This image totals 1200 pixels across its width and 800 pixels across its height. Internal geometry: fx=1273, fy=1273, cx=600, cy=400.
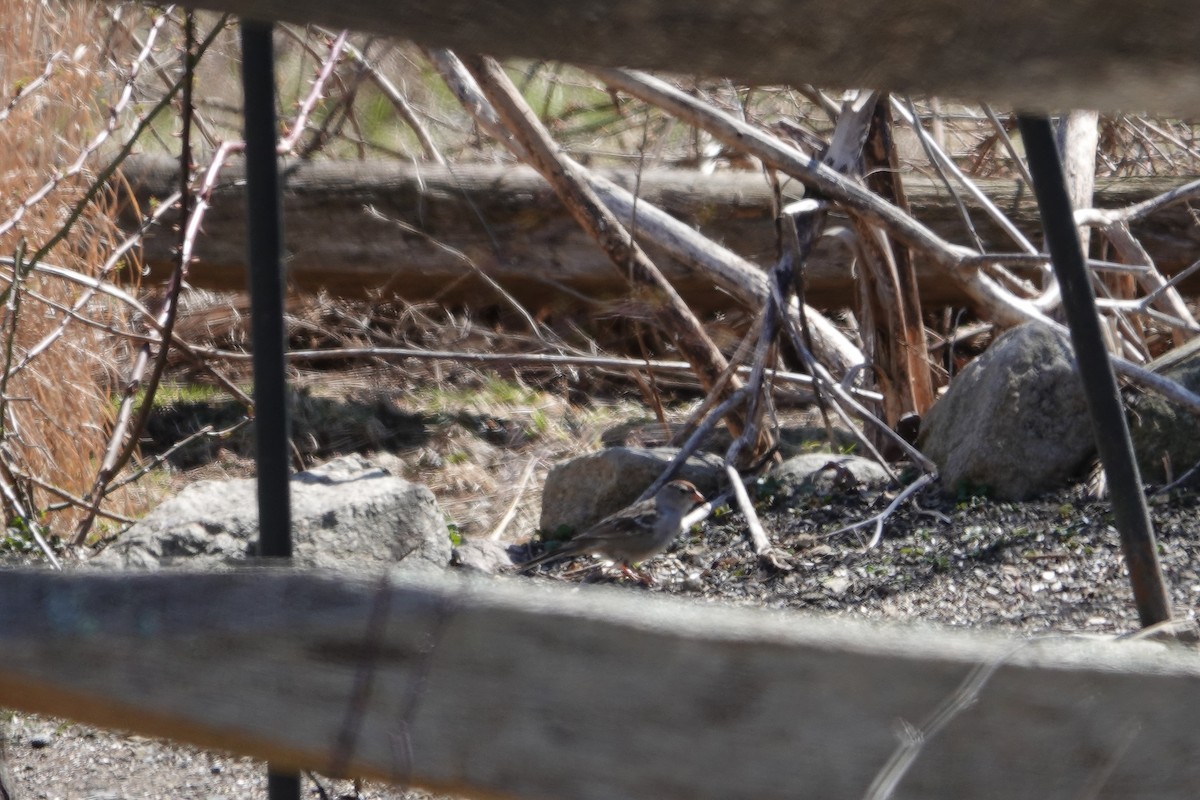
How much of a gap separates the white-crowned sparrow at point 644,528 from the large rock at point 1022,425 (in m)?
0.95

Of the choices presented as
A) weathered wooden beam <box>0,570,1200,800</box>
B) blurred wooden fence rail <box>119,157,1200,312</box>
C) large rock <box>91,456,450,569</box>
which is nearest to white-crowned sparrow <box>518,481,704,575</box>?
large rock <box>91,456,450,569</box>

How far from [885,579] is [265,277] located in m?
2.99

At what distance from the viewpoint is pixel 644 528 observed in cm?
464

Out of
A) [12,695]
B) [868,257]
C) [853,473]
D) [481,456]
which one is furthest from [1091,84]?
[481,456]

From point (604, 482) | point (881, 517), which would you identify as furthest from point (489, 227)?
point (881, 517)

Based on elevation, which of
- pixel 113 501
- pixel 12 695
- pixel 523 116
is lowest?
pixel 113 501

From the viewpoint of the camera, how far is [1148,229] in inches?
272

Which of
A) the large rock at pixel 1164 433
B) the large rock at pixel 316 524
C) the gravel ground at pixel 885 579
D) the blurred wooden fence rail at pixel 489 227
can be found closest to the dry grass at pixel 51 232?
the large rock at pixel 316 524

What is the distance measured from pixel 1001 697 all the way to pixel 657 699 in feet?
0.79

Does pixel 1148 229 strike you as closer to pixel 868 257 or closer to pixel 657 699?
pixel 868 257

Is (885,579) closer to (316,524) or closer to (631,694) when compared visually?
(316,524)

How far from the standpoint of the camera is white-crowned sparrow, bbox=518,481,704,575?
4.57m

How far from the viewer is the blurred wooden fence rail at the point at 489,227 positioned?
708 cm

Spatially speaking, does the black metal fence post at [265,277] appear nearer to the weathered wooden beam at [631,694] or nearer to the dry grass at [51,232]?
the weathered wooden beam at [631,694]
